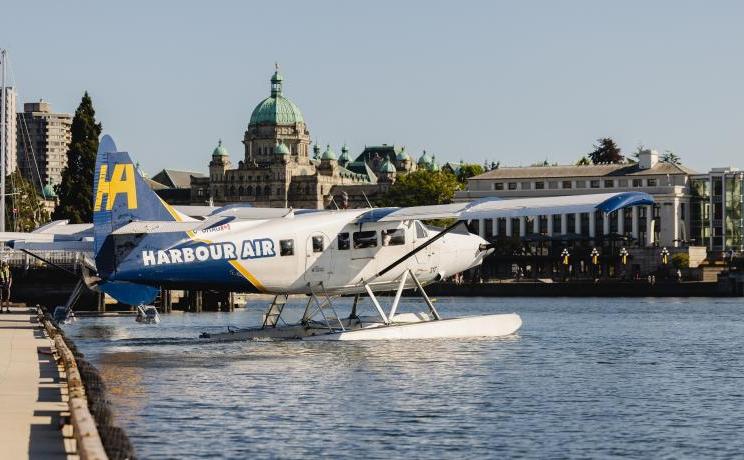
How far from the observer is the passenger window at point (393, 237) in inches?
1673

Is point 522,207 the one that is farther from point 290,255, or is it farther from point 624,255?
point 624,255

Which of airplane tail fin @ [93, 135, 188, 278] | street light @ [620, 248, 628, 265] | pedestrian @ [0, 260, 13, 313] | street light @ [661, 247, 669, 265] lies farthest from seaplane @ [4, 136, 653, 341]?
street light @ [661, 247, 669, 265]

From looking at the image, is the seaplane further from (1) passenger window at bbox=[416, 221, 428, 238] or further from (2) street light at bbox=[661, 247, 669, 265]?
(2) street light at bbox=[661, 247, 669, 265]

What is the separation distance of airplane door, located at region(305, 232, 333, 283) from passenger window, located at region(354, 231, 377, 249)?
894 mm

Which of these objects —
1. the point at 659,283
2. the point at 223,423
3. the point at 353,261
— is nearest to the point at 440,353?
the point at 353,261

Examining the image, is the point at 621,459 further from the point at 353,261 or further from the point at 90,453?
the point at 353,261

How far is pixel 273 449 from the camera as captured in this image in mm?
22469

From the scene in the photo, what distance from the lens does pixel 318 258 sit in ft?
135

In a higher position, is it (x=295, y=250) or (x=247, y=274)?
(x=295, y=250)

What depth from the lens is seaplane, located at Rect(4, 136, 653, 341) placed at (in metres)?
38.6

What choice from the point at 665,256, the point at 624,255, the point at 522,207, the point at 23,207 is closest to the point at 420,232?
the point at 522,207

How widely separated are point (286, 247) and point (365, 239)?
262cm

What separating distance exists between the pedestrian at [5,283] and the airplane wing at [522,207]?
92.7 feet

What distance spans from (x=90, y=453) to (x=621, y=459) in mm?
8369
